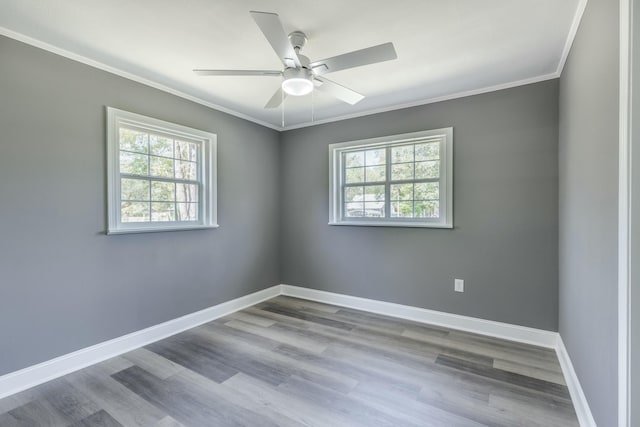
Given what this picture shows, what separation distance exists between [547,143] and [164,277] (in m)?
3.91

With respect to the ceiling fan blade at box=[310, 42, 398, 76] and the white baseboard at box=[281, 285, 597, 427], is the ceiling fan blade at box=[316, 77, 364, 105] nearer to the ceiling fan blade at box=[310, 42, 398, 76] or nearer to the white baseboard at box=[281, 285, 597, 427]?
the ceiling fan blade at box=[310, 42, 398, 76]

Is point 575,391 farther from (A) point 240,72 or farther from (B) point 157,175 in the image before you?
(B) point 157,175

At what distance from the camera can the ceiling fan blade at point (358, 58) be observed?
1.68 m

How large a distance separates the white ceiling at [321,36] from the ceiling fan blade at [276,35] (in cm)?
27

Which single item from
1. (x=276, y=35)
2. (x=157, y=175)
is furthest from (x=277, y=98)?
(x=157, y=175)

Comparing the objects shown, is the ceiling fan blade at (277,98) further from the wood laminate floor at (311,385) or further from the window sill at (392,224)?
the wood laminate floor at (311,385)

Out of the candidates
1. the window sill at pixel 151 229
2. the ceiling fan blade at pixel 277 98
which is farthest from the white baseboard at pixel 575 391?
the window sill at pixel 151 229

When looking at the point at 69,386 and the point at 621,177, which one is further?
the point at 69,386

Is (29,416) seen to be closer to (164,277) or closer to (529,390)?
(164,277)

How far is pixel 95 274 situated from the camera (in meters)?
2.44

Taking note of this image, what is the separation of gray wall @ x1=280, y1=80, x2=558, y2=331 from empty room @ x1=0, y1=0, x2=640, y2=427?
0.07 ft

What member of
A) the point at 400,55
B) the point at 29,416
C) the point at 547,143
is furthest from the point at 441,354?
the point at 29,416

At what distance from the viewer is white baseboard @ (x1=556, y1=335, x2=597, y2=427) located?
166 centimetres

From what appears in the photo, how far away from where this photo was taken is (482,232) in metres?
2.99
